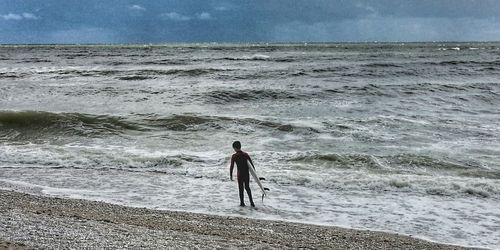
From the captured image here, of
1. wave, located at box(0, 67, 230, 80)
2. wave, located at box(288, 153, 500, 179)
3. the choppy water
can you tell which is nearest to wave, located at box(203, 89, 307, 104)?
the choppy water

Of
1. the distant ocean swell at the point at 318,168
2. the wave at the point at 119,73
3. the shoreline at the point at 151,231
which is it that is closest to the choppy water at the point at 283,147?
the distant ocean swell at the point at 318,168

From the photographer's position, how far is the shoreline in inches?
273

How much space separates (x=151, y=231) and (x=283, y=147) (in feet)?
30.9

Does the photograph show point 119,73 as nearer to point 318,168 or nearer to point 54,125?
point 54,125

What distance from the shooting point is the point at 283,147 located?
55.0ft

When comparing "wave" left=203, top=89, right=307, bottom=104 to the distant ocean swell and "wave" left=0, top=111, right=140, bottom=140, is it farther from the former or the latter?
the distant ocean swell

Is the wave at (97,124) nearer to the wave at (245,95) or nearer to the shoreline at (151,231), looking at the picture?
the wave at (245,95)

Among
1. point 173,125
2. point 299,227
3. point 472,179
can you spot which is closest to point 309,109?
point 173,125

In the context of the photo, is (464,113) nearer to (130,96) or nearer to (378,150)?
(378,150)

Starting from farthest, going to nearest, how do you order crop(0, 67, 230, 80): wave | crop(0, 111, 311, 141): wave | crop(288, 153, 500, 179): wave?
1. crop(0, 67, 230, 80): wave
2. crop(0, 111, 311, 141): wave
3. crop(288, 153, 500, 179): wave

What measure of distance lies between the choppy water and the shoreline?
0.80m

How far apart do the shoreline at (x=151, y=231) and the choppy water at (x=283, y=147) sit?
797 millimetres

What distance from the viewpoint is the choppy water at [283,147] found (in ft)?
35.3

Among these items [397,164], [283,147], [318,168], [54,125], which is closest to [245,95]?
[54,125]
